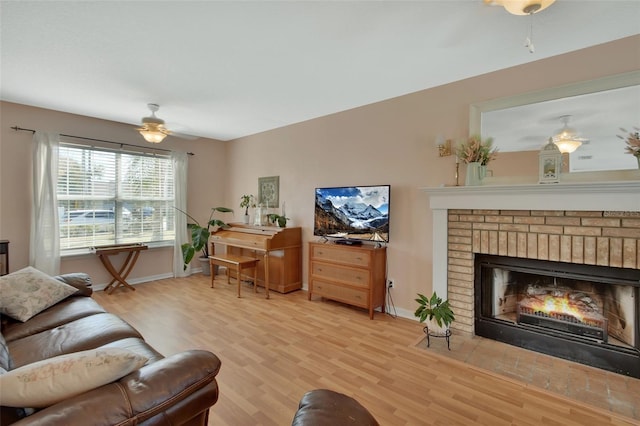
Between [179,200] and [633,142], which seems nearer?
[633,142]

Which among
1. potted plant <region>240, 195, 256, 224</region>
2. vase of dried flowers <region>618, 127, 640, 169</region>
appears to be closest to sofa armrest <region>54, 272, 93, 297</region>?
potted plant <region>240, 195, 256, 224</region>

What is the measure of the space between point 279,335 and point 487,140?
266cm

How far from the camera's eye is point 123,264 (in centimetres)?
446

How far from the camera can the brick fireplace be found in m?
2.06

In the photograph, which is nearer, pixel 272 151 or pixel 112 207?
pixel 112 207

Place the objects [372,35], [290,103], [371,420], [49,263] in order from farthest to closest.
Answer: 1. [49,263]
2. [290,103]
3. [372,35]
4. [371,420]

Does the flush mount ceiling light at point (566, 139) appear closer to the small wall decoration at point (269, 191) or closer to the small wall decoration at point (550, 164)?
the small wall decoration at point (550, 164)

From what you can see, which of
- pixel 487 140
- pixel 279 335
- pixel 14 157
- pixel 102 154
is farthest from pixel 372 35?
pixel 14 157

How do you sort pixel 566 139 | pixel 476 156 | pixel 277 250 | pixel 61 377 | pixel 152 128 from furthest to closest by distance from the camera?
pixel 277 250
pixel 152 128
pixel 476 156
pixel 566 139
pixel 61 377

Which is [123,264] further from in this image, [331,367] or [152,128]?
[331,367]

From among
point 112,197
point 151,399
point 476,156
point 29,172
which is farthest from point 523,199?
point 29,172

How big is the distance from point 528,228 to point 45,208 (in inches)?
214

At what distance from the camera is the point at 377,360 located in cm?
236

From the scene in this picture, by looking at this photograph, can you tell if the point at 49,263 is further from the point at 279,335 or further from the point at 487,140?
the point at 487,140
